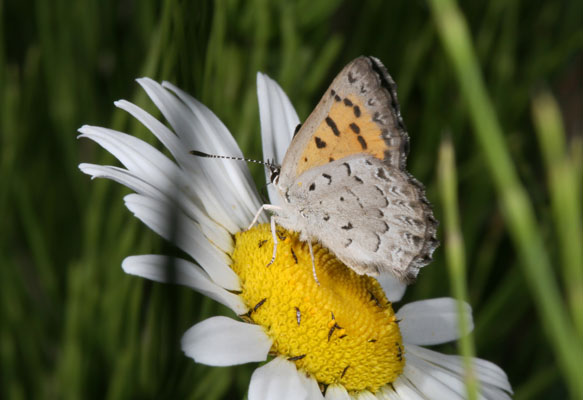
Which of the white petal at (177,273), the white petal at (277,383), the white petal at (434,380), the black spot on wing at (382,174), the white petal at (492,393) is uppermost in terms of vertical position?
the black spot on wing at (382,174)


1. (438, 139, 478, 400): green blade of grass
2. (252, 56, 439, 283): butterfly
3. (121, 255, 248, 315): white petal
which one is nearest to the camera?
(438, 139, 478, 400): green blade of grass

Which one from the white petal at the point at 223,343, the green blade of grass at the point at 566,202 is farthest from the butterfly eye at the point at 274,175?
the green blade of grass at the point at 566,202

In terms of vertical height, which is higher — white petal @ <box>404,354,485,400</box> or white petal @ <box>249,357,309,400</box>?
white petal @ <box>249,357,309,400</box>

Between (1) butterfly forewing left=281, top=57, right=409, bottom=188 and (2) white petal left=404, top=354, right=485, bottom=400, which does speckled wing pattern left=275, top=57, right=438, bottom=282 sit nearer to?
(1) butterfly forewing left=281, top=57, right=409, bottom=188

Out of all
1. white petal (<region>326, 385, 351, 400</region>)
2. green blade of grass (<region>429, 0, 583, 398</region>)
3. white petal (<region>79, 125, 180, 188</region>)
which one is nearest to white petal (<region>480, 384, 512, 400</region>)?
white petal (<region>326, 385, 351, 400</region>)

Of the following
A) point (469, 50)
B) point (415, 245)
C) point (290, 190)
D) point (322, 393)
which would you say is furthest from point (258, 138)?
point (469, 50)

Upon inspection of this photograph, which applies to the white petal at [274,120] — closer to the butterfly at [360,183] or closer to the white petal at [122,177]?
the butterfly at [360,183]

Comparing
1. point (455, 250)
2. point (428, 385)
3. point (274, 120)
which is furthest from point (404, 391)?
point (455, 250)
